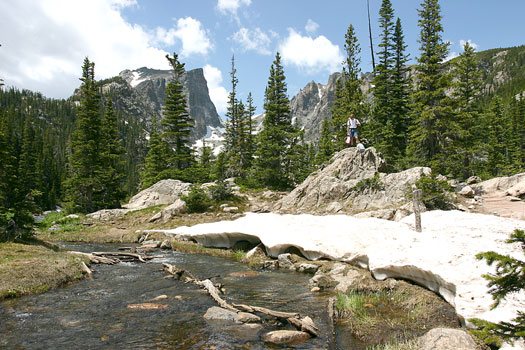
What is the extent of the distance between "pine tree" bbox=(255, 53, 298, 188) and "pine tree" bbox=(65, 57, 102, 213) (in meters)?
20.0

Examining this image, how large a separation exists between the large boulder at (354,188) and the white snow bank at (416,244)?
511cm

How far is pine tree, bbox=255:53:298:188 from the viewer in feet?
119

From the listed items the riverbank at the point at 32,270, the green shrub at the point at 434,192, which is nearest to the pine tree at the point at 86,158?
the riverbank at the point at 32,270

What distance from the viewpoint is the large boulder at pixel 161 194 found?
118ft

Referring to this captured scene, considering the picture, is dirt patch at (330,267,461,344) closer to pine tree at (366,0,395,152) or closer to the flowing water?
the flowing water

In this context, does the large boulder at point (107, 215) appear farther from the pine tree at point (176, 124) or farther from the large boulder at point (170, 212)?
the pine tree at point (176, 124)

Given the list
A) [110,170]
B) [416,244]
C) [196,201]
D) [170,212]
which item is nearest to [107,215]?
[170,212]

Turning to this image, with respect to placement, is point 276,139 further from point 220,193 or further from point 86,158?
point 86,158

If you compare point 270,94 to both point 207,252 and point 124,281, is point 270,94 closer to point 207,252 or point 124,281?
point 207,252

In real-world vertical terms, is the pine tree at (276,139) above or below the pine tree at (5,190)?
above

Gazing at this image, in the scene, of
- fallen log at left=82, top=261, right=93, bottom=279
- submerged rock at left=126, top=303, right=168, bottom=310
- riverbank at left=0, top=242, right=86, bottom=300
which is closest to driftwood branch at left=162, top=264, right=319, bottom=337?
submerged rock at left=126, top=303, right=168, bottom=310

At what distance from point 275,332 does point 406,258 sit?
531 cm

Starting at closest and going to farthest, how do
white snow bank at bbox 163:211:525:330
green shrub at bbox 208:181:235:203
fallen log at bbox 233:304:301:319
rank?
1. white snow bank at bbox 163:211:525:330
2. fallen log at bbox 233:304:301:319
3. green shrub at bbox 208:181:235:203

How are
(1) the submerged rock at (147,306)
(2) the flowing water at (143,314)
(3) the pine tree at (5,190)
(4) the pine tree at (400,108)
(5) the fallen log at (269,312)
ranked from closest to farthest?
(2) the flowing water at (143,314) < (5) the fallen log at (269,312) < (1) the submerged rock at (147,306) < (3) the pine tree at (5,190) < (4) the pine tree at (400,108)
